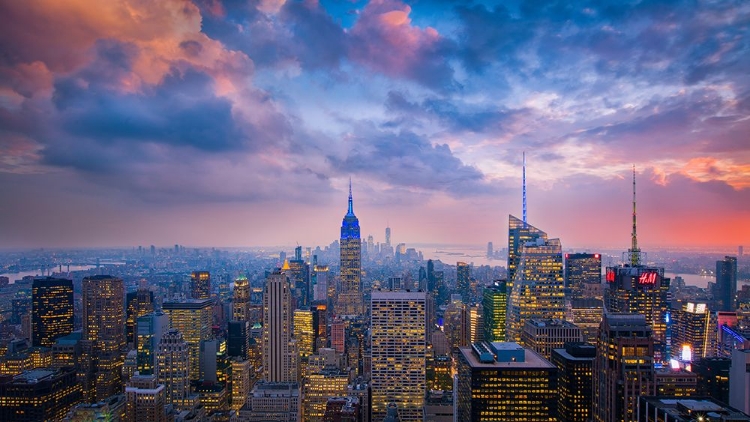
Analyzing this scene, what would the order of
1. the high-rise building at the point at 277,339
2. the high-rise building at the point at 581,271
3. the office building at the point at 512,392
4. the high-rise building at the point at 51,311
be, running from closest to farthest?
the office building at the point at 512,392 → the high-rise building at the point at 277,339 → the high-rise building at the point at 51,311 → the high-rise building at the point at 581,271

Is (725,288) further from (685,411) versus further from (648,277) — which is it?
(685,411)

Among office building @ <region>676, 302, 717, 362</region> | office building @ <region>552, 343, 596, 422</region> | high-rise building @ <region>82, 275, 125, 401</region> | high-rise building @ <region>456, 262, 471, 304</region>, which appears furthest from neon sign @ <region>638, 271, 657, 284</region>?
high-rise building @ <region>82, 275, 125, 401</region>

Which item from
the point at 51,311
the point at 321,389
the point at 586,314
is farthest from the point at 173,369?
the point at 586,314

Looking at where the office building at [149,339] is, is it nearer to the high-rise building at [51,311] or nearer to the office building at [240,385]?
the office building at [240,385]

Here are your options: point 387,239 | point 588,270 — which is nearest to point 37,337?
point 387,239

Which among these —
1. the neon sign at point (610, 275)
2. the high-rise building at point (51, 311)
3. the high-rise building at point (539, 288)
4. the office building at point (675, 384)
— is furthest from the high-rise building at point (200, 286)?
the office building at point (675, 384)

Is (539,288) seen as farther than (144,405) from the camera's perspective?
Yes
